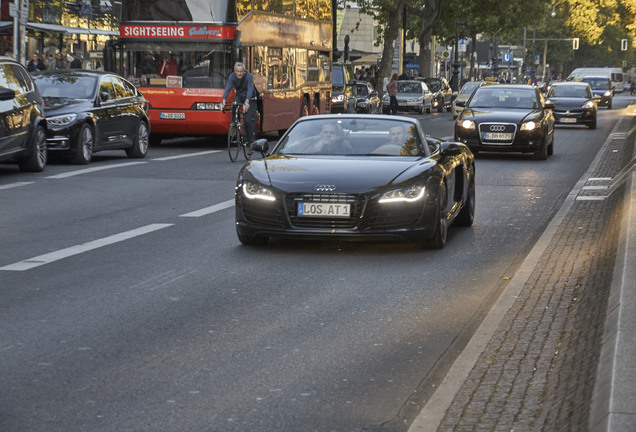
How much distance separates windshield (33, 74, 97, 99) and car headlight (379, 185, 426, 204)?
1214 centimetres

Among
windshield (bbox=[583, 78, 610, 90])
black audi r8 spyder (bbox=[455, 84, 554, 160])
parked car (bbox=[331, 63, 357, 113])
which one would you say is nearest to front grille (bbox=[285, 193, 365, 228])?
black audi r8 spyder (bbox=[455, 84, 554, 160])

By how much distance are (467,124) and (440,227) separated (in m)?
13.7

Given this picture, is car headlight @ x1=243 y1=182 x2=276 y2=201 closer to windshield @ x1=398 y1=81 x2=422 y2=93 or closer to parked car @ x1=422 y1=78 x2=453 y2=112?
windshield @ x1=398 y1=81 x2=422 y2=93

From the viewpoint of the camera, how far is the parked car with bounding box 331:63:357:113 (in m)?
43.6

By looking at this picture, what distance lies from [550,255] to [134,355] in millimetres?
5111

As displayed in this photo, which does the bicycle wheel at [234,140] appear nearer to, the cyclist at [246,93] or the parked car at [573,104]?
the cyclist at [246,93]

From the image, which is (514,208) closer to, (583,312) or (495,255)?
(495,255)

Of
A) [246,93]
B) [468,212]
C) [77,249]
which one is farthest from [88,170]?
[77,249]

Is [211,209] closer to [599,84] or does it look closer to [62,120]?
[62,120]

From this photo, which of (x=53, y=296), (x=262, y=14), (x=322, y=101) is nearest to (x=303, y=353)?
(x=53, y=296)

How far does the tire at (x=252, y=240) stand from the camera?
1149cm

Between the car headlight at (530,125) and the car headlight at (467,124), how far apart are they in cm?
96

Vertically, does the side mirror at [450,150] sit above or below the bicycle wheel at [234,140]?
above

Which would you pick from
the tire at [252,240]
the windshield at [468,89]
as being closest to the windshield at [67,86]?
the tire at [252,240]
